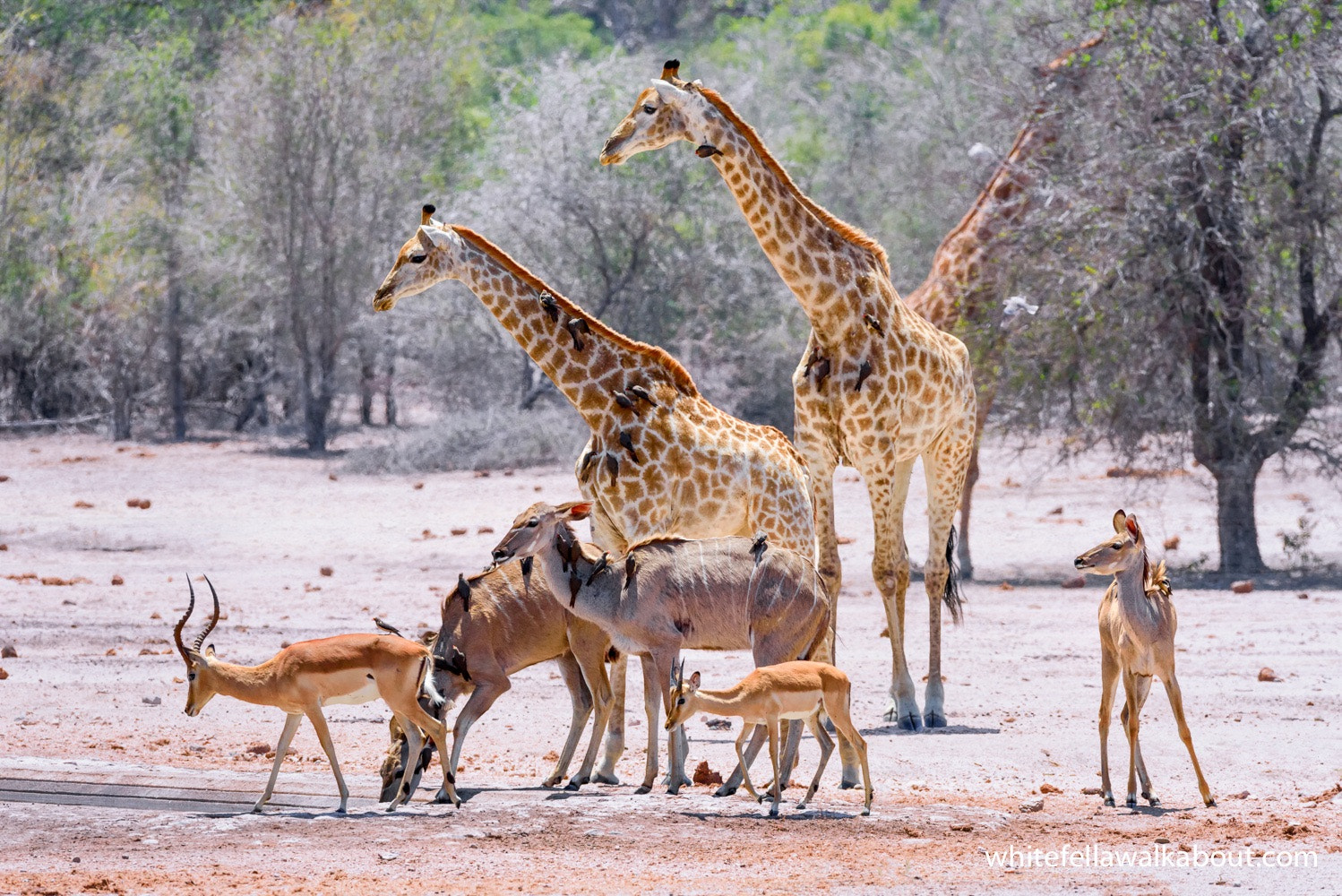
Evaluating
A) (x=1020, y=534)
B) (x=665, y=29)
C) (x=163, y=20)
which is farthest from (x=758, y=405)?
(x=665, y=29)

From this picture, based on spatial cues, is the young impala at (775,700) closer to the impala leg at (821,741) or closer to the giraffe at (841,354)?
the impala leg at (821,741)

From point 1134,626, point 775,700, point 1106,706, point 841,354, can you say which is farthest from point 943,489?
point 775,700

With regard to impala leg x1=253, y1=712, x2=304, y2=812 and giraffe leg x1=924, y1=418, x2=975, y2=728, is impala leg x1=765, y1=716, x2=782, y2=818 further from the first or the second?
giraffe leg x1=924, y1=418, x2=975, y2=728

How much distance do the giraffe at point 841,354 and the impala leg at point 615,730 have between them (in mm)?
2221

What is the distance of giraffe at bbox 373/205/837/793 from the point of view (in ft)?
31.5

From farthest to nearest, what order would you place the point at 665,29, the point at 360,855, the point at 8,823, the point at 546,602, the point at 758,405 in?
the point at 665,29 < the point at 758,405 < the point at 546,602 < the point at 8,823 < the point at 360,855

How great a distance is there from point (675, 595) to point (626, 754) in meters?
1.87

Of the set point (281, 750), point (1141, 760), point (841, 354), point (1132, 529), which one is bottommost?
point (1141, 760)

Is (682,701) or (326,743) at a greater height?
(682,701)

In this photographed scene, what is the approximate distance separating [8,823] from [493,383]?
2116cm

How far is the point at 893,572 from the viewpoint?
1111 centimetres

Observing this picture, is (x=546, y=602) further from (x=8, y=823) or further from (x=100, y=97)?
(x=100, y=97)

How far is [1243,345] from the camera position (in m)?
17.3

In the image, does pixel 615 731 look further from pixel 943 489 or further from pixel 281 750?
pixel 943 489
